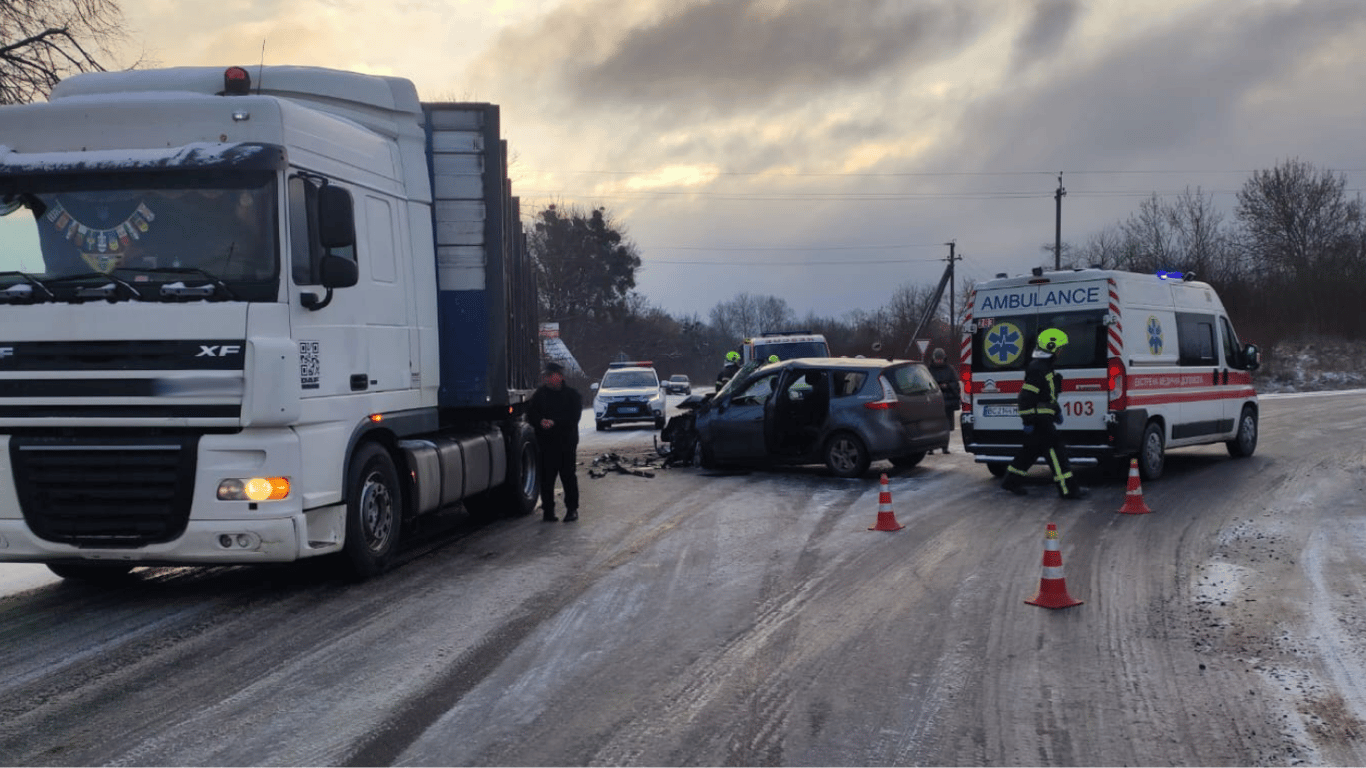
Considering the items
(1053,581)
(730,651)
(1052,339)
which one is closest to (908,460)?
(1052,339)

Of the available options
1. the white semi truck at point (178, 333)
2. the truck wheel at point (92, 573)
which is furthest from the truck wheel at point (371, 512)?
the truck wheel at point (92, 573)

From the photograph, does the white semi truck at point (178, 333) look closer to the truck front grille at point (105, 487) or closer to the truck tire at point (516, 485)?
the truck front grille at point (105, 487)

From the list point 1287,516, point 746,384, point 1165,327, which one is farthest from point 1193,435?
point 746,384

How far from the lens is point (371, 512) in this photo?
27.7ft

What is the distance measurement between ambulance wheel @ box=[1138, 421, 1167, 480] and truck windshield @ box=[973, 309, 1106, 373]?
120cm

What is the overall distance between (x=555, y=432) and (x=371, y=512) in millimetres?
3173

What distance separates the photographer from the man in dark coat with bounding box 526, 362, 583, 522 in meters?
11.4

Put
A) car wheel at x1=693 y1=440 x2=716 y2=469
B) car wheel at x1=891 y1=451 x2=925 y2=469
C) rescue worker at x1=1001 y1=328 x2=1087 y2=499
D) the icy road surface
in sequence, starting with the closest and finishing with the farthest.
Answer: the icy road surface
rescue worker at x1=1001 y1=328 x2=1087 y2=499
car wheel at x1=891 y1=451 x2=925 y2=469
car wheel at x1=693 y1=440 x2=716 y2=469

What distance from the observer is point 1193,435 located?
14523 mm

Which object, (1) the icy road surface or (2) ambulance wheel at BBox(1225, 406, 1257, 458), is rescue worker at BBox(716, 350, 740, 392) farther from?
(1) the icy road surface

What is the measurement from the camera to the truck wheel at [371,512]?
8.08 meters

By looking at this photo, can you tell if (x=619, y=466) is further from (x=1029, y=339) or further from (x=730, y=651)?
(x=730, y=651)

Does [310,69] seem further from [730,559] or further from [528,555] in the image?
[730,559]

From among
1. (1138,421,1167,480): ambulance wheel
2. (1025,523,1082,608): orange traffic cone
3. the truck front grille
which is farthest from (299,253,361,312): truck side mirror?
(1138,421,1167,480): ambulance wheel
